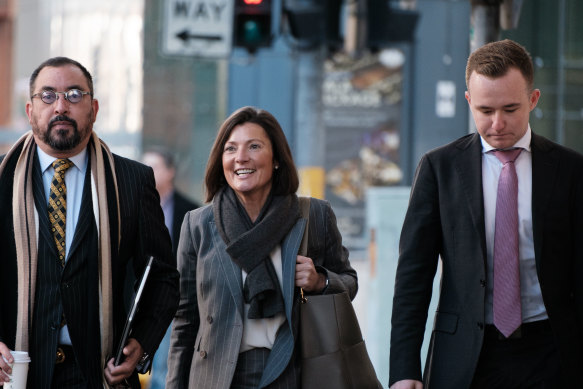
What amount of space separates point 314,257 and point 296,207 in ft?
0.78

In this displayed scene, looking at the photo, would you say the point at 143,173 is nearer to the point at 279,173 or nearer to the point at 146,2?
the point at 279,173

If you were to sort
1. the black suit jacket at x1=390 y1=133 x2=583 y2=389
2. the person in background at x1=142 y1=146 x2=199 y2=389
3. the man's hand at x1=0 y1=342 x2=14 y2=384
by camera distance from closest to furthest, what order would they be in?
the man's hand at x1=0 y1=342 x2=14 y2=384 < the black suit jacket at x1=390 y1=133 x2=583 y2=389 < the person in background at x1=142 y1=146 x2=199 y2=389

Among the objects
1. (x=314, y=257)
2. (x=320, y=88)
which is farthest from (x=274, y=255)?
(x=320, y=88)

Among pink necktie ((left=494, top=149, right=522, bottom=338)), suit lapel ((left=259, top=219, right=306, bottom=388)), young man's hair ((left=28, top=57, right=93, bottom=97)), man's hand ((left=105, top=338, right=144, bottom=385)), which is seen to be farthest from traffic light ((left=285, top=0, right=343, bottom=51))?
man's hand ((left=105, top=338, right=144, bottom=385))

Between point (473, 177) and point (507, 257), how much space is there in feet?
1.16

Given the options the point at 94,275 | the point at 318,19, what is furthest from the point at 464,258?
the point at 318,19

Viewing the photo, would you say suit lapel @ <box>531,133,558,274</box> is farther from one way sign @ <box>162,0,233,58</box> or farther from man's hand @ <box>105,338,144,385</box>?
one way sign @ <box>162,0,233,58</box>

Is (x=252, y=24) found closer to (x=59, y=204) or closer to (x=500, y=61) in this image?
(x=59, y=204)

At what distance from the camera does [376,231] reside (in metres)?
6.99

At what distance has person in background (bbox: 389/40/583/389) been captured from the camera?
12.1ft

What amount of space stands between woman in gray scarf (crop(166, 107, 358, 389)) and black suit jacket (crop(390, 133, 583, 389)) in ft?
1.49

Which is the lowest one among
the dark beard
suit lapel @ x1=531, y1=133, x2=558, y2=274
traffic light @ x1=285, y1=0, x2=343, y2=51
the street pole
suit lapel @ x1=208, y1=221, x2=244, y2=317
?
suit lapel @ x1=208, y1=221, x2=244, y2=317

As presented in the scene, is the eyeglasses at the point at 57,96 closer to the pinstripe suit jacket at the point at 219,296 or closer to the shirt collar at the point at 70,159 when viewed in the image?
the shirt collar at the point at 70,159

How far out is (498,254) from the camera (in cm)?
374
